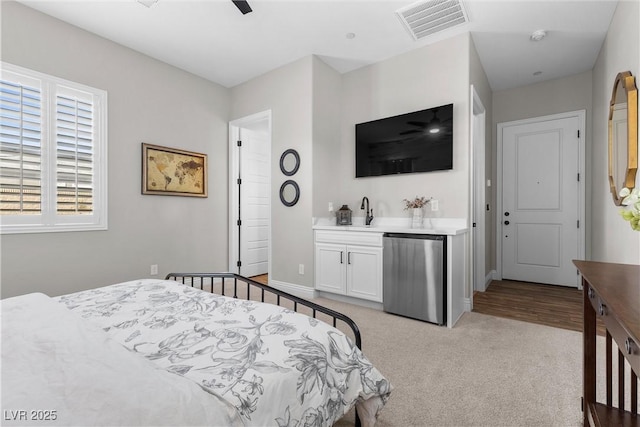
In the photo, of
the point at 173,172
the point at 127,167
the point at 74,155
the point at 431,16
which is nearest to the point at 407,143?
the point at 431,16

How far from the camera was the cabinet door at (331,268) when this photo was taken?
3.39 meters

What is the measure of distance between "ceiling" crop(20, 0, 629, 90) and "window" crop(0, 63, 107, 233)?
726 millimetres

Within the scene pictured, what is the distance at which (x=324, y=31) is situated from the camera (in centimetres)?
314

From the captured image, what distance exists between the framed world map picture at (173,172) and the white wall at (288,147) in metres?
0.99

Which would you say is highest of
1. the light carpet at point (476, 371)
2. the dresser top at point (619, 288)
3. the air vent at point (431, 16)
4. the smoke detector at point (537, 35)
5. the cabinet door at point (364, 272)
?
the air vent at point (431, 16)

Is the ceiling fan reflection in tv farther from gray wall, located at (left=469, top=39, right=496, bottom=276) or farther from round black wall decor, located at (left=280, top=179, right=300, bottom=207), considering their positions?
gray wall, located at (left=469, top=39, right=496, bottom=276)

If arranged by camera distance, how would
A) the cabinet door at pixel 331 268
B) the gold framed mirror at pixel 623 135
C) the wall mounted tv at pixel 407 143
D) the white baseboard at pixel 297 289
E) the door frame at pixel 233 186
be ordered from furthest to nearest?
the door frame at pixel 233 186, the white baseboard at pixel 297 289, the cabinet door at pixel 331 268, the wall mounted tv at pixel 407 143, the gold framed mirror at pixel 623 135

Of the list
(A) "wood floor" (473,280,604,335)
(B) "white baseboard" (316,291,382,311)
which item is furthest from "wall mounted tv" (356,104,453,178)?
(A) "wood floor" (473,280,604,335)

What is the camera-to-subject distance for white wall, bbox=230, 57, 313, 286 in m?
3.64

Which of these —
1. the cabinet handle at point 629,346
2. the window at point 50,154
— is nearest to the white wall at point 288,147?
the window at point 50,154

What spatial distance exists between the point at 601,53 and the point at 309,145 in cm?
339

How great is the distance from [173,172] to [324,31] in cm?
242

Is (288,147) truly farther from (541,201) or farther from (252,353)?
(541,201)

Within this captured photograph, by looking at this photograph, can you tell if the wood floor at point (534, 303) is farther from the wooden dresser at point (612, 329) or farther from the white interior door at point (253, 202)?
the white interior door at point (253, 202)
